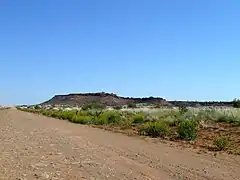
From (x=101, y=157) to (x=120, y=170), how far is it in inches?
116

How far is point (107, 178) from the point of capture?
1249 cm

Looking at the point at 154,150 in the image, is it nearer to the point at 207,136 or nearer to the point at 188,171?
the point at 188,171

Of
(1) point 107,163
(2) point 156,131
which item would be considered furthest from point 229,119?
(1) point 107,163

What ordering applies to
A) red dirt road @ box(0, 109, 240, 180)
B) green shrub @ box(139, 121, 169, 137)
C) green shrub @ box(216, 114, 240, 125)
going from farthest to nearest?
1. green shrub @ box(216, 114, 240, 125)
2. green shrub @ box(139, 121, 169, 137)
3. red dirt road @ box(0, 109, 240, 180)

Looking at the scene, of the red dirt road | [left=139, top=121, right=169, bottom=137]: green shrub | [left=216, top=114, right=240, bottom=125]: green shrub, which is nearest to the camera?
the red dirt road

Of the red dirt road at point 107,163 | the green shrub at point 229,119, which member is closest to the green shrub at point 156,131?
the red dirt road at point 107,163

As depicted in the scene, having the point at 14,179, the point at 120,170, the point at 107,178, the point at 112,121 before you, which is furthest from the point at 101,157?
the point at 112,121

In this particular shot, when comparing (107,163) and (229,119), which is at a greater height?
(229,119)

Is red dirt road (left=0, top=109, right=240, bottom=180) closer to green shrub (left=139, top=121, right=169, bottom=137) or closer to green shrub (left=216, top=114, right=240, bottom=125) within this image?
green shrub (left=139, top=121, right=169, bottom=137)

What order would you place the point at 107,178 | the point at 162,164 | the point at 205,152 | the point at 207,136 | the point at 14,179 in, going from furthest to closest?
the point at 207,136
the point at 205,152
the point at 162,164
the point at 107,178
the point at 14,179

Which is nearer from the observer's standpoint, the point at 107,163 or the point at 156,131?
the point at 107,163

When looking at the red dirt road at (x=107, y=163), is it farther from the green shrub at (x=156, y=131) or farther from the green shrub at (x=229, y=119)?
the green shrub at (x=229, y=119)

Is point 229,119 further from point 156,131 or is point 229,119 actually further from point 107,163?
point 107,163

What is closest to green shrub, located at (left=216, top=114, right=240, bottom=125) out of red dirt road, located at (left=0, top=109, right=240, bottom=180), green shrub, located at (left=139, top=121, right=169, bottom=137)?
green shrub, located at (left=139, top=121, right=169, bottom=137)
